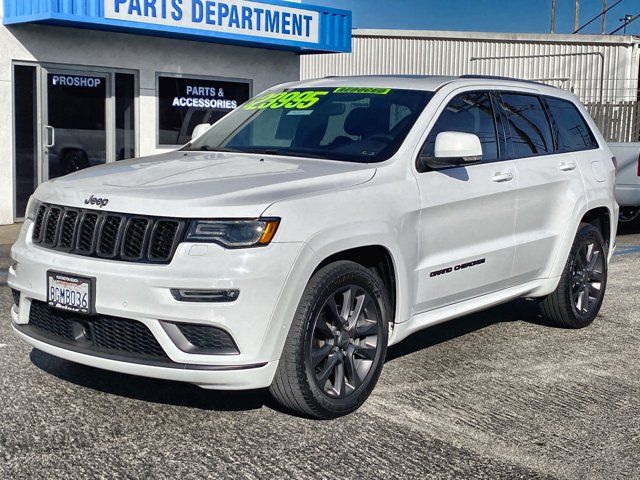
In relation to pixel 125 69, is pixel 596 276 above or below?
below

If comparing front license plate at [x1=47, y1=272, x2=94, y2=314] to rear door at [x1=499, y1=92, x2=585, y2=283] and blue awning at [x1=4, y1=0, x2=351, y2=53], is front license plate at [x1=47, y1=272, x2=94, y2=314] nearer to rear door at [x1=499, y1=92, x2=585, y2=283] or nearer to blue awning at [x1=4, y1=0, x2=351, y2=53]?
rear door at [x1=499, y1=92, x2=585, y2=283]

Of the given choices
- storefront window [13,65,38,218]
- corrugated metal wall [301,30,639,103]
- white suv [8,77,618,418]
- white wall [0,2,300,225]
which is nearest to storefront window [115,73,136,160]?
white wall [0,2,300,225]

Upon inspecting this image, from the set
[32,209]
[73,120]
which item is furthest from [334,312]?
[73,120]

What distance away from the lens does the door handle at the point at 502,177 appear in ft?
19.5

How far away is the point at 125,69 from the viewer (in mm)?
14141

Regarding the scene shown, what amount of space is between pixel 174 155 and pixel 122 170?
2.36 feet

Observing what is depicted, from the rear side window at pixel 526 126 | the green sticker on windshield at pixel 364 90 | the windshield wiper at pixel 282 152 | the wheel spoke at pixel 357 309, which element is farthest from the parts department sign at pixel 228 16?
the wheel spoke at pixel 357 309

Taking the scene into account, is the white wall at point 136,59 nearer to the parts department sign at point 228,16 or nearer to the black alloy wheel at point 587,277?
the parts department sign at point 228,16

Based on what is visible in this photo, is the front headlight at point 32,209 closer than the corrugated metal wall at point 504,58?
Yes

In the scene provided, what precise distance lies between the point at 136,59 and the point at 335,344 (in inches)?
408

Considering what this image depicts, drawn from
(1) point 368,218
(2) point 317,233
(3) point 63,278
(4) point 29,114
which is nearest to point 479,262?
(1) point 368,218

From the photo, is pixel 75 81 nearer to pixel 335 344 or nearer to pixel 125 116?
pixel 125 116

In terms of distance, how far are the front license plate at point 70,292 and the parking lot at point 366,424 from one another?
0.59m

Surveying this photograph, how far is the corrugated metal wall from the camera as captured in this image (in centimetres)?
2627
